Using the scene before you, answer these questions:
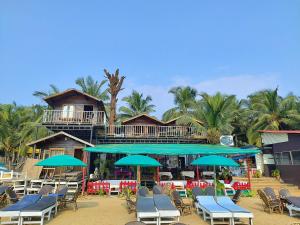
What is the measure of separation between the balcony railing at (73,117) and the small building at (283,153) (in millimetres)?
14802

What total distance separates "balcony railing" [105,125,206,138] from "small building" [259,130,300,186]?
242 inches

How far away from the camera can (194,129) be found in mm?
21141

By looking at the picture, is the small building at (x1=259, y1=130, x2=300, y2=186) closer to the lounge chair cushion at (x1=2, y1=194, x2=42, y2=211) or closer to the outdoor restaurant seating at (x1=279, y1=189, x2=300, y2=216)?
the outdoor restaurant seating at (x1=279, y1=189, x2=300, y2=216)

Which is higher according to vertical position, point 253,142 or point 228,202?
point 253,142

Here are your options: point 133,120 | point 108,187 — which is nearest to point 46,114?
point 133,120

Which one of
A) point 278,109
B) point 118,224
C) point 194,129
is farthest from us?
point 278,109

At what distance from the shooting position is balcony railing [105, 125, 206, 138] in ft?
68.1

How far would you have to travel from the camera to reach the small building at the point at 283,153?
1698cm

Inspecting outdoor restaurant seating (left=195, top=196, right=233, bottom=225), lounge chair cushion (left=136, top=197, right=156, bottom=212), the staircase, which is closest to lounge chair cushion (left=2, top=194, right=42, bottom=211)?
lounge chair cushion (left=136, top=197, right=156, bottom=212)

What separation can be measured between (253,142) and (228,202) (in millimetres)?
18957

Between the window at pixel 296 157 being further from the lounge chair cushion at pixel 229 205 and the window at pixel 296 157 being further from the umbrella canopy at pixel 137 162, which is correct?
the umbrella canopy at pixel 137 162

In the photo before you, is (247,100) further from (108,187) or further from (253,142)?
(108,187)

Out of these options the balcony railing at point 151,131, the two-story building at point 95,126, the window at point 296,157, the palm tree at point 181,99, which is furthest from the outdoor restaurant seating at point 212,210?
the palm tree at point 181,99

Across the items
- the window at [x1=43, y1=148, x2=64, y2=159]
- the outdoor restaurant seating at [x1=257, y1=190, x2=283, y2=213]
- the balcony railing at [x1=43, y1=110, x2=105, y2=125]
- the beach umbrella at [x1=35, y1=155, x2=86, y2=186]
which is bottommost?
the outdoor restaurant seating at [x1=257, y1=190, x2=283, y2=213]
